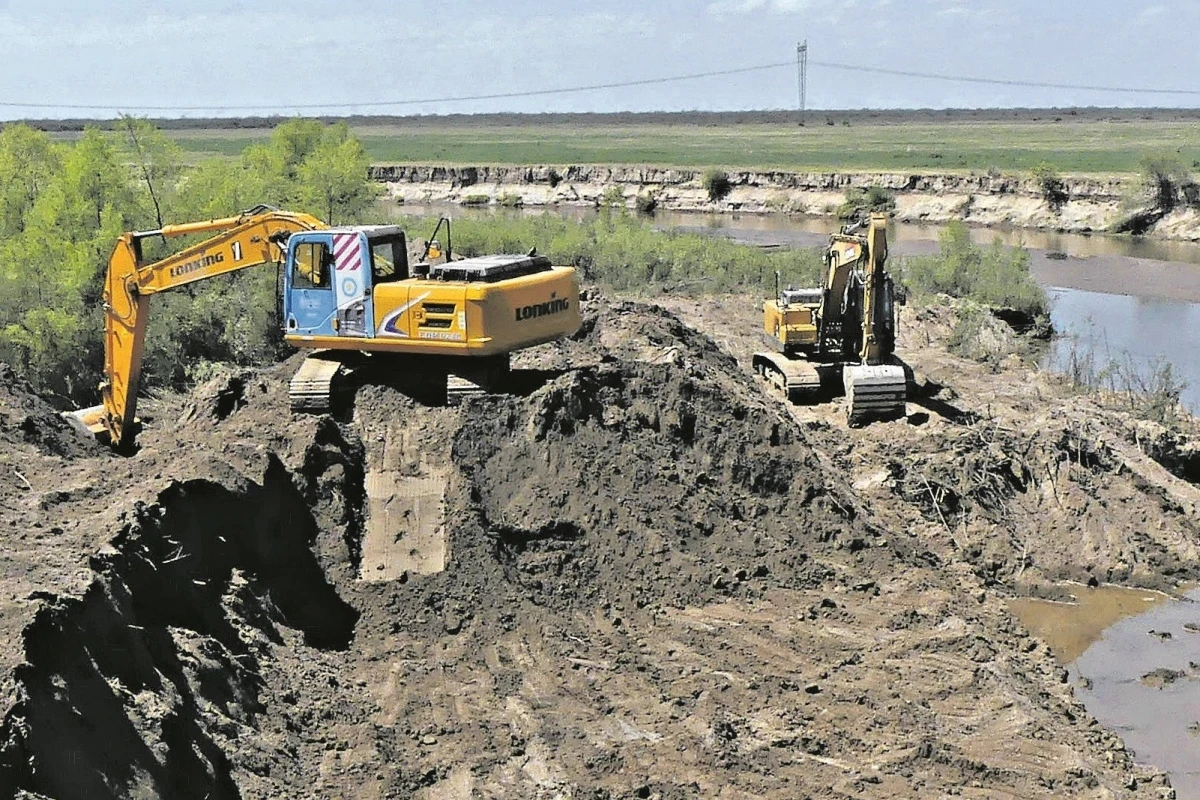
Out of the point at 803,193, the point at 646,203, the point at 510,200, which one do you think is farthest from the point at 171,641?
the point at 510,200

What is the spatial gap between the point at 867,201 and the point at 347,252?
51.2 m

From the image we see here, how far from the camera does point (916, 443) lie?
64.1ft

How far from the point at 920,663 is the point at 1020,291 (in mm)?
22499

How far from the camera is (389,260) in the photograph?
57.3 ft

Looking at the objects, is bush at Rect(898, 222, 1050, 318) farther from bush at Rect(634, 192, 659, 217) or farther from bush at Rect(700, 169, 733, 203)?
bush at Rect(700, 169, 733, 203)

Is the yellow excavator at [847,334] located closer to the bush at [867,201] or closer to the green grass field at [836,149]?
the bush at [867,201]

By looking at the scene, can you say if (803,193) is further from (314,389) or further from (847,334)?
(314,389)

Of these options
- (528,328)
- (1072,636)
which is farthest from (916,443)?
(528,328)

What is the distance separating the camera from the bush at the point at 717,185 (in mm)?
72750

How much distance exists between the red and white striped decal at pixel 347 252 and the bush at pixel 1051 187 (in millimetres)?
50036

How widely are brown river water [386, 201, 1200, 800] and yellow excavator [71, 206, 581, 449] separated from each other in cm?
708

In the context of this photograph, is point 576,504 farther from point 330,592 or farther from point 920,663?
point 920,663

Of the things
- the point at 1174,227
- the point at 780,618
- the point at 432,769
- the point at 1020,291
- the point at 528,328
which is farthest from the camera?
the point at 1174,227

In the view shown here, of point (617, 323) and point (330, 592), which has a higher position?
point (617, 323)
